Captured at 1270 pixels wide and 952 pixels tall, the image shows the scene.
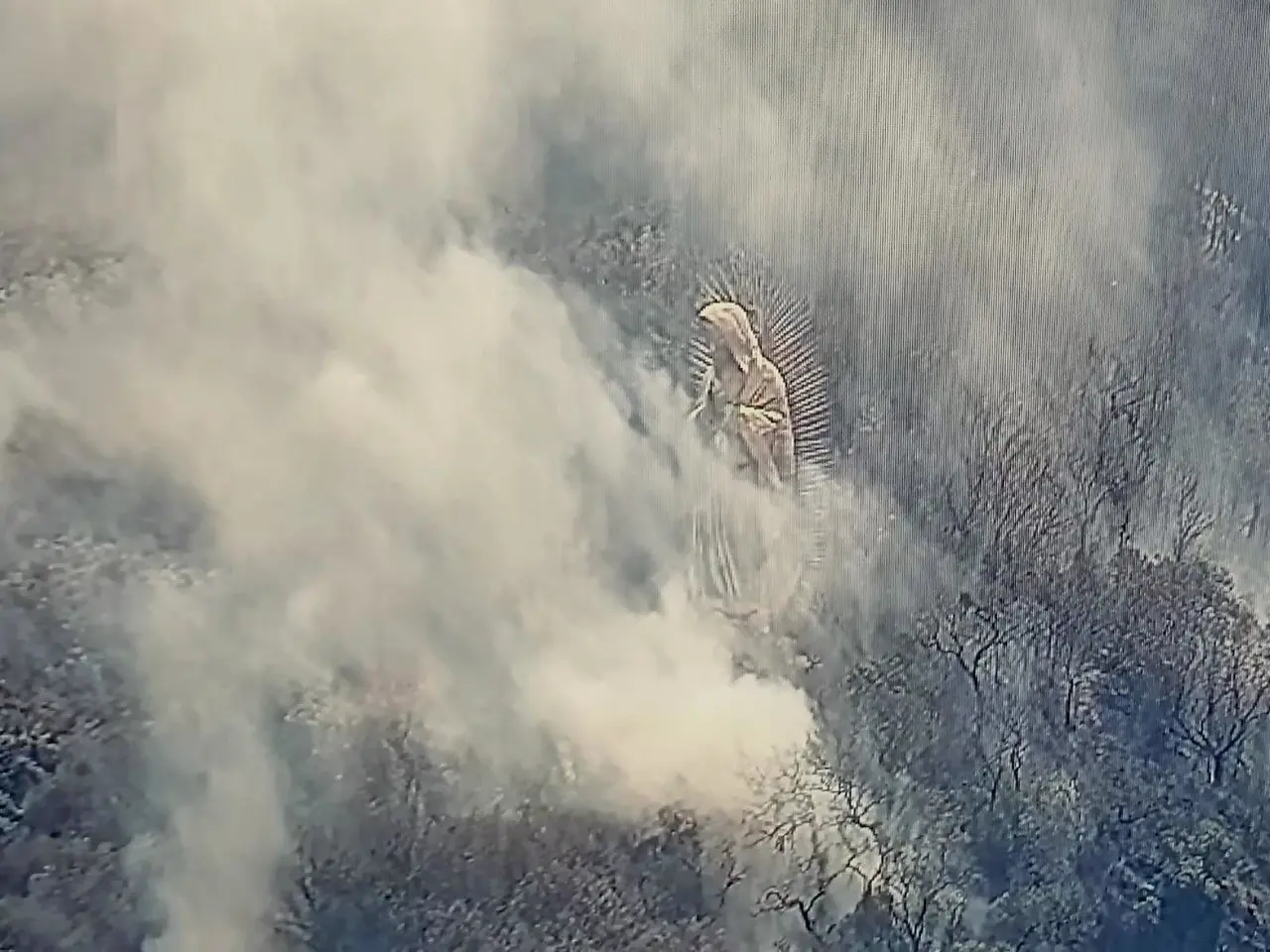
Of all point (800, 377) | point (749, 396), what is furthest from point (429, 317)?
point (800, 377)

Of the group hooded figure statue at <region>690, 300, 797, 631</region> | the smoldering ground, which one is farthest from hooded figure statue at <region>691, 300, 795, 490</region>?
the smoldering ground

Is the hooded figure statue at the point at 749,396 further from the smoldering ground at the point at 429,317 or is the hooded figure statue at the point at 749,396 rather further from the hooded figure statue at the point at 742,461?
the smoldering ground at the point at 429,317

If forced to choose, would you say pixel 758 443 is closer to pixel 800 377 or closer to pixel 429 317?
pixel 800 377

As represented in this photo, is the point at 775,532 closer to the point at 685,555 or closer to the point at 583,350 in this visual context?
the point at 685,555

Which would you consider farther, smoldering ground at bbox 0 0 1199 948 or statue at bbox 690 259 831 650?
statue at bbox 690 259 831 650

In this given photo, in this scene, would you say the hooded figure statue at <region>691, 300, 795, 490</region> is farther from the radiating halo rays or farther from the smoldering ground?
the smoldering ground

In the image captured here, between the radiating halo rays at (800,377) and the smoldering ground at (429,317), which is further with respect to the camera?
the radiating halo rays at (800,377)

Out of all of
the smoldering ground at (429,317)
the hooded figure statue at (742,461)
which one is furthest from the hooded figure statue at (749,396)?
the smoldering ground at (429,317)

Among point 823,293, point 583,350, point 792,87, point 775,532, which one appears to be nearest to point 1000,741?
point 775,532
